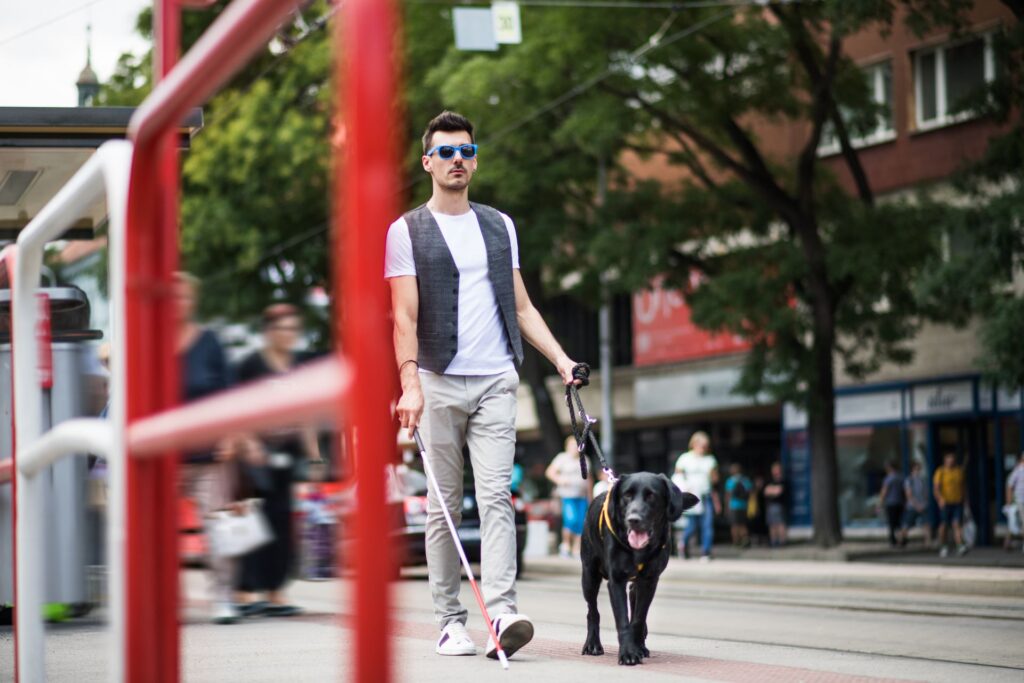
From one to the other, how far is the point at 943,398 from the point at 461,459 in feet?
84.2

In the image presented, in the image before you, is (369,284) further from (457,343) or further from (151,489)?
(457,343)

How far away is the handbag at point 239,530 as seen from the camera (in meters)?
2.43

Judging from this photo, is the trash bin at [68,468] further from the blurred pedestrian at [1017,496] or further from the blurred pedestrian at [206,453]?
the blurred pedestrian at [1017,496]

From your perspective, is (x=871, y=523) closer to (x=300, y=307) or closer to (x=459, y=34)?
(x=459, y=34)

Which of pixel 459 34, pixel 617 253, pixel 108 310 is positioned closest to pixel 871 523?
pixel 617 253

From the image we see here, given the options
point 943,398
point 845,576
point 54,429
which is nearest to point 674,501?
point 54,429

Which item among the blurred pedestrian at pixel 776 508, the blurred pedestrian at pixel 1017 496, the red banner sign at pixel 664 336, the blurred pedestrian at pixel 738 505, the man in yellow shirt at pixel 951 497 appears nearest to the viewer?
the blurred pedestrian at pixel 1017 496

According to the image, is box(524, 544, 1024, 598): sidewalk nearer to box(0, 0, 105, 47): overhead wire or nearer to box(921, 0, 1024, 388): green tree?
box(921, 0, 1024, 388): green tree

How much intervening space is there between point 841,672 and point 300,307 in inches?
198

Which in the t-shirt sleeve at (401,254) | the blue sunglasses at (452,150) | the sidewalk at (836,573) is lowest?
the sidewalk at (836,573)

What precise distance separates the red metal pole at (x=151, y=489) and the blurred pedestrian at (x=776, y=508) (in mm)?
28422

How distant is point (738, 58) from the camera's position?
24.8 m

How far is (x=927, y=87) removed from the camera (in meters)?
30.9

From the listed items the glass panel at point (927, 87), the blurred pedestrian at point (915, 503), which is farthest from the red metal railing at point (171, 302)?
the glass panel at point (927, 87)
